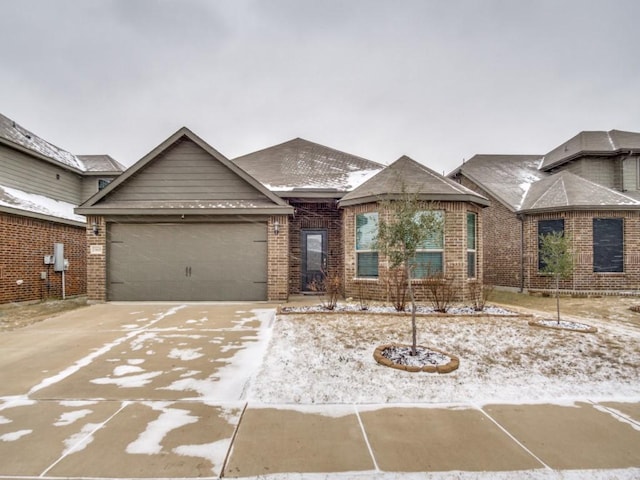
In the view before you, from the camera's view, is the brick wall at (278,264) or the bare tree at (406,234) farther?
the brick wall at (278,264)

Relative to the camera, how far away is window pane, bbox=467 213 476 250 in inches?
381

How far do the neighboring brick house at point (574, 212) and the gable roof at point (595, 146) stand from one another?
0.12 feet

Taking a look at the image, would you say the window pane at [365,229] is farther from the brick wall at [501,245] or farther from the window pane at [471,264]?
the brick wall at [501,245]

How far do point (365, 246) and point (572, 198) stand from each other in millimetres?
8411

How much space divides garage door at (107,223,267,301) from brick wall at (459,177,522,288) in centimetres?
1013

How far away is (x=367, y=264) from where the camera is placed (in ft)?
31.6

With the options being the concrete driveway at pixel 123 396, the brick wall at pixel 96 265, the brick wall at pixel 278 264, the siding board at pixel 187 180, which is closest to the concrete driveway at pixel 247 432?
the concrete driveway at pixel 123 396

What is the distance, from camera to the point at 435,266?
30.3 ft

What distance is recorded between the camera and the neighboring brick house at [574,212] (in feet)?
37.8

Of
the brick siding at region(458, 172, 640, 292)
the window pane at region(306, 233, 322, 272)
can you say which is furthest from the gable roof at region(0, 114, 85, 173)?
the brick siding at region(458, 172, 640, 292)

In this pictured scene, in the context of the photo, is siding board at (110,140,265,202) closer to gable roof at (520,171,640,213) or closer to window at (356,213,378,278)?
window at (356,213,378,278)

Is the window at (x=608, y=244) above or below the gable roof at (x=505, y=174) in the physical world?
below

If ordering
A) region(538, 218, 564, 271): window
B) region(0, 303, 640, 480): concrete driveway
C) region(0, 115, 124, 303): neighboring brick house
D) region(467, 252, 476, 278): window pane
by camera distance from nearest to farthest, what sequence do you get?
region(0, 303, 640, 480): concrete driveway
region(467, 252, 476, 278): window pane
region(0, 115, 124, 303): neighboring brick house
region(538, 218, 564, 271): window

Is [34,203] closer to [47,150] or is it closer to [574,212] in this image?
[47,150]
